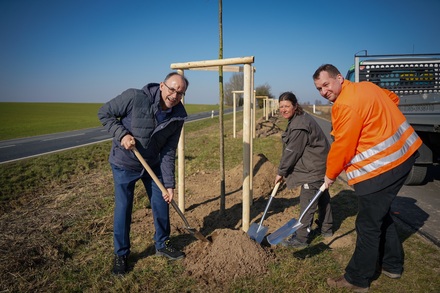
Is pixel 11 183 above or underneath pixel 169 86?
underneath

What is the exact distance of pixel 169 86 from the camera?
2.80 m

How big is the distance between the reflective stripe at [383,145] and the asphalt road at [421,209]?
1.97 m

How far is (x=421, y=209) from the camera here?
15.3 ft

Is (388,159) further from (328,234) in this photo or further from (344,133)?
(328,234)

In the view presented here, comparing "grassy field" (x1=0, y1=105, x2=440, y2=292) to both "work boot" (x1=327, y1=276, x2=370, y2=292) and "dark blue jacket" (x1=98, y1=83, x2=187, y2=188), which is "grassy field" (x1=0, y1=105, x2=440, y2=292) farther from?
"dark blue jacket" (x1=98, y1=83, x2=187, y2=188)

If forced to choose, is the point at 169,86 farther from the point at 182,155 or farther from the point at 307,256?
the point at 307,256

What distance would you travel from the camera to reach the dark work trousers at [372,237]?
2.41m

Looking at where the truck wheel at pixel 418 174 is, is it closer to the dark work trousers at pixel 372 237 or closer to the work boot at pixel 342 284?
the dark work trousers at pixel 372 237

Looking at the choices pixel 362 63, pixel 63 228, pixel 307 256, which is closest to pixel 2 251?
pixel 63 228

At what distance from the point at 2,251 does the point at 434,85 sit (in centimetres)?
1022

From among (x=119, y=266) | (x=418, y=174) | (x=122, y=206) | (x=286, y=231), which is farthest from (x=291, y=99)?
(x=418, y=174)

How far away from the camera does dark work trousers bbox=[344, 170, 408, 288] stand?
2412 millimetres

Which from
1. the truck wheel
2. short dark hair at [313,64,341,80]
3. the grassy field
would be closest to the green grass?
the grassy field

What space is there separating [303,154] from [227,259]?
57.5 inches
